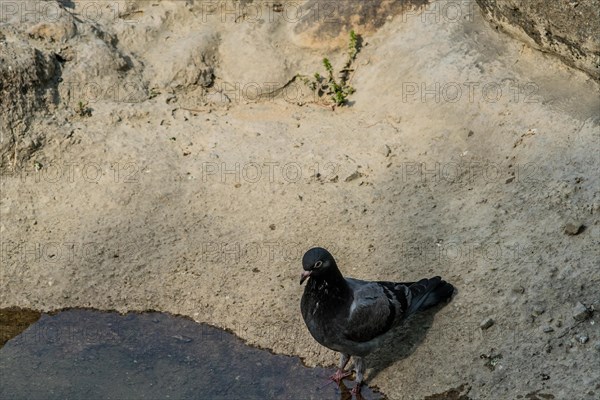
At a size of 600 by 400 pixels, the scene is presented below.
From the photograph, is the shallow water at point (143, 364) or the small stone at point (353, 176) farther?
the small stone at point (353, 176)

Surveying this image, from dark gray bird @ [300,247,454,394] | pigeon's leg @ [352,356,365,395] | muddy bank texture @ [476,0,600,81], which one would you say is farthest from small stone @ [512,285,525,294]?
muddy bank texture @ [476,0,600,81]

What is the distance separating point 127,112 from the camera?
10398 mm

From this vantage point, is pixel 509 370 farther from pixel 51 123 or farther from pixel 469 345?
pixel 51 123

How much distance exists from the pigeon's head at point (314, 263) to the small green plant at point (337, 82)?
152 inches

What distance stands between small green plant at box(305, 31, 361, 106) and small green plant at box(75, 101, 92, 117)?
2.70m

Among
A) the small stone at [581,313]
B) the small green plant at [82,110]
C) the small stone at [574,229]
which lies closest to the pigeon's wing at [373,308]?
the small stone at [581,313]

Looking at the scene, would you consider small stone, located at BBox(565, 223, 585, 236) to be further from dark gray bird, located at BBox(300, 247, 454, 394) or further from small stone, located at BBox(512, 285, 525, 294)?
dark gray bird, located at BBox(300, 247, 454, 394)

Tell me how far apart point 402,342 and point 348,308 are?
0.82m

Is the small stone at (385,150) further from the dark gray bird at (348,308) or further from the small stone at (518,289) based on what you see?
the small stone at (518,289)

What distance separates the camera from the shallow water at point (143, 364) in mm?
7645

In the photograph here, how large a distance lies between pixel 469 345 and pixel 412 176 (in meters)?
2.39

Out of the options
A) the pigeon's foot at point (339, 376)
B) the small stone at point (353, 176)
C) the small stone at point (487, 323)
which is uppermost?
the small stone at point (353, 176)

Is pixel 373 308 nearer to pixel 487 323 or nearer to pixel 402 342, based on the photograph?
pixel 402 342

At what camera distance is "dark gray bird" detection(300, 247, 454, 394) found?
290 inches
